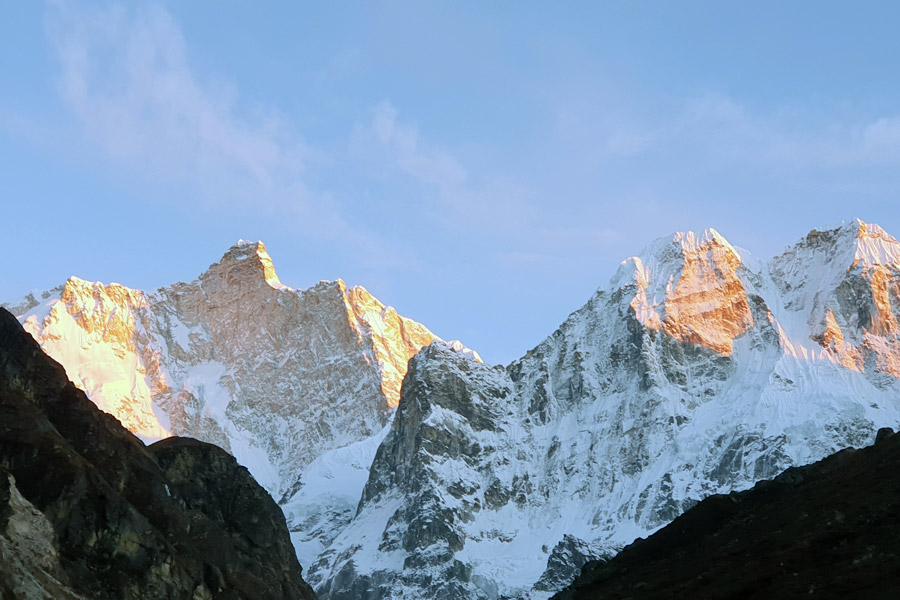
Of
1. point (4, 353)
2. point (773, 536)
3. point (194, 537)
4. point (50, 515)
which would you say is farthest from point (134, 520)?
point (773, 536)

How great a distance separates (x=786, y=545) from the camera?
88.1 m

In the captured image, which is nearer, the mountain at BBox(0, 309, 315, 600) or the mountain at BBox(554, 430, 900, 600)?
the mountain at BBox(554, 430, 900, 600)

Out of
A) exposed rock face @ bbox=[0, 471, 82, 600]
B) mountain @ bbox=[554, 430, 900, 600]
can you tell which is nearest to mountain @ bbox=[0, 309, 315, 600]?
exposed rock face @ bbox=[0, 471, 82, 600]

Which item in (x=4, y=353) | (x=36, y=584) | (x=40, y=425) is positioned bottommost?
(x=36, y=584)

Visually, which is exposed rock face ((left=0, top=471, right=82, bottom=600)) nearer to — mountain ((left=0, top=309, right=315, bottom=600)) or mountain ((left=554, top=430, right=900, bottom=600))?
mountain ((left=0, top=309, right=315, bottom=600))

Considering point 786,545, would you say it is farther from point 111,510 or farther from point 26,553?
point 111,510

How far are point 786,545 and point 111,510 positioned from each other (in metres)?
61.4

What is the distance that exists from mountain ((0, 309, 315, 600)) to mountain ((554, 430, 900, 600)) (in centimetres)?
3848

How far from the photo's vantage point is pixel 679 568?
320ft

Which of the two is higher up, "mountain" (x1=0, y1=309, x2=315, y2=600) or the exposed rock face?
"mountain" (x1=0, y1=309, x2=315, y2=600)

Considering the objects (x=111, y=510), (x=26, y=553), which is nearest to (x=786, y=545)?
(x=26, y=553)

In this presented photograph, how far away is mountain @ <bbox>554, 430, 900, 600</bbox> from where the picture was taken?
7681 cm

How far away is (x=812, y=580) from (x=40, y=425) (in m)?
76.3

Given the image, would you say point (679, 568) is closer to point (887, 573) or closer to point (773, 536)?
point (773, 536)
